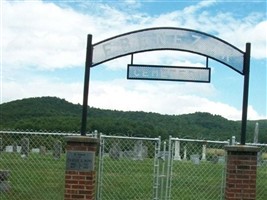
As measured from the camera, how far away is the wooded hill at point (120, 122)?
66.8 feet

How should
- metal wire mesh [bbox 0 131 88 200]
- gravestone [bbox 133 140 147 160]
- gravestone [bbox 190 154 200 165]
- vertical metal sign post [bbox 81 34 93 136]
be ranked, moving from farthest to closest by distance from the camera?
gravestone [bbox 190 154 200 165], gravestone [bbox 133 140 147 160], metal wire mesh [bbox 0 131 88 200], vertical metal sign post [bbox 81 34 93 136]

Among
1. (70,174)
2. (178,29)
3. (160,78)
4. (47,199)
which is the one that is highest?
(178,29)

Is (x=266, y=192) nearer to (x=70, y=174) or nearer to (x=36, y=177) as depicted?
(x=36, y=177)

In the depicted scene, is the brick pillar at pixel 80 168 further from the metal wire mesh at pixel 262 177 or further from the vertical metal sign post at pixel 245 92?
the metal wire mesh at pixel 262 177

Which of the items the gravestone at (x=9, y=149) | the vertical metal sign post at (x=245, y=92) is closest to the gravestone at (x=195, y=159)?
the gravestone at (x=9, y=149)

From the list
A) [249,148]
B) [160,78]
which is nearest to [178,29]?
[160,78]

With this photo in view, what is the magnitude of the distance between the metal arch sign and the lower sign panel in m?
0.29

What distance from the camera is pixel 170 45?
8.63 meters

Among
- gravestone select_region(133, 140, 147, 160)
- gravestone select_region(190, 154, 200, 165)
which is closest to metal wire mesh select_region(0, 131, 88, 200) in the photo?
gravestone select_region(133, 140, 147, 160)

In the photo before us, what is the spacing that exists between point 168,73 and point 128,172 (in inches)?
332

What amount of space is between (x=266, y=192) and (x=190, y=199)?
10.6 ft

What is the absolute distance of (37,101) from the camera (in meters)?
45.7

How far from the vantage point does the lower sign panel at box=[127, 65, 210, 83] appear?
8.59 m

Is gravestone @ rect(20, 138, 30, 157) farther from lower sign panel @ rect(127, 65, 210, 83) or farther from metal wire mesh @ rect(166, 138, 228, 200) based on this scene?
lower sign panel @ rect(127, 65, 210, 83)
